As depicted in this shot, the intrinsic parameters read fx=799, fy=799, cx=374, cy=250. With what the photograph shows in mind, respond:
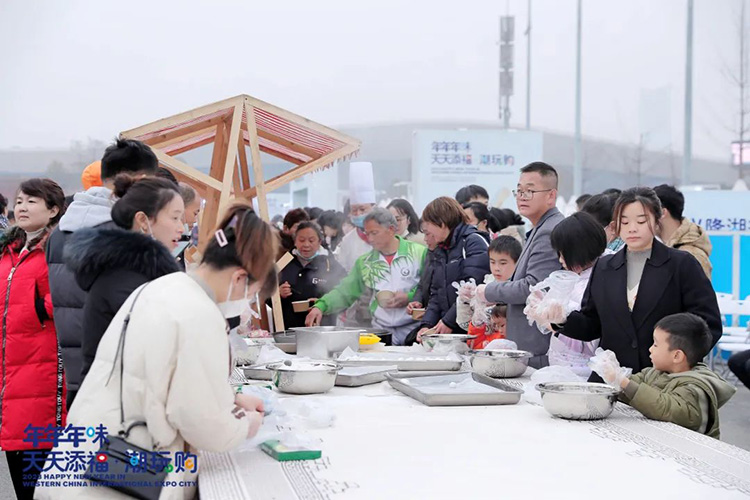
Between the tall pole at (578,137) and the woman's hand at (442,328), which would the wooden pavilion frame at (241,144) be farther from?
the tall pole at (578,137)

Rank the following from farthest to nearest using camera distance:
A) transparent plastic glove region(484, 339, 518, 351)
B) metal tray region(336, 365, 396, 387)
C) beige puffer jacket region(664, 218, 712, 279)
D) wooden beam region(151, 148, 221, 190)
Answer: wooden beam region(151, 148, 221, 190)
beige puffer jacket region(664, 218, 712, 279)
transparent plastic glove region(484, 339, 518, 351)
metal tray region(336, 365, 396, 387)

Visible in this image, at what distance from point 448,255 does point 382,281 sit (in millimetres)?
397

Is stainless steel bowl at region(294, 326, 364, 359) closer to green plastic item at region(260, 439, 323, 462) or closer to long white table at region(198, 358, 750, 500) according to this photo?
long white table at region(198, 358, 750, 500)

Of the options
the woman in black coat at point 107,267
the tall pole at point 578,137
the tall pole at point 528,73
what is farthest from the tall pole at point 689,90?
the woman in black coat at point 107,267

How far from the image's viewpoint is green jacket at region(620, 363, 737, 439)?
2.23 meters

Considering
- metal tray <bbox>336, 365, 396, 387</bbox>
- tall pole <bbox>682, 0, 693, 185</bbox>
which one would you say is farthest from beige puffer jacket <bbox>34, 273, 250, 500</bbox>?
tall pole <bbox>682, 0, 693, 185</bbox>

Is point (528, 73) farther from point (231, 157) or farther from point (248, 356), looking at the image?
point (248, 356)

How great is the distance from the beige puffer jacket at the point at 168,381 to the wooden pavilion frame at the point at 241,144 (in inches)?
108

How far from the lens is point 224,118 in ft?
17.7

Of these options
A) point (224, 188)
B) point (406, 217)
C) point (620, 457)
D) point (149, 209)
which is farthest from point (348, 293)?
point (620, 457)

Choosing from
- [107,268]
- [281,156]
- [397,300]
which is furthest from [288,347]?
[281,156]

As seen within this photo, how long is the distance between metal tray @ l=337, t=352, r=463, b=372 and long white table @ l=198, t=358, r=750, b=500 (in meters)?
0.67

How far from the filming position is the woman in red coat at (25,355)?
2.84 meters

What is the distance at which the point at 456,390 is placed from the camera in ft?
8.30
